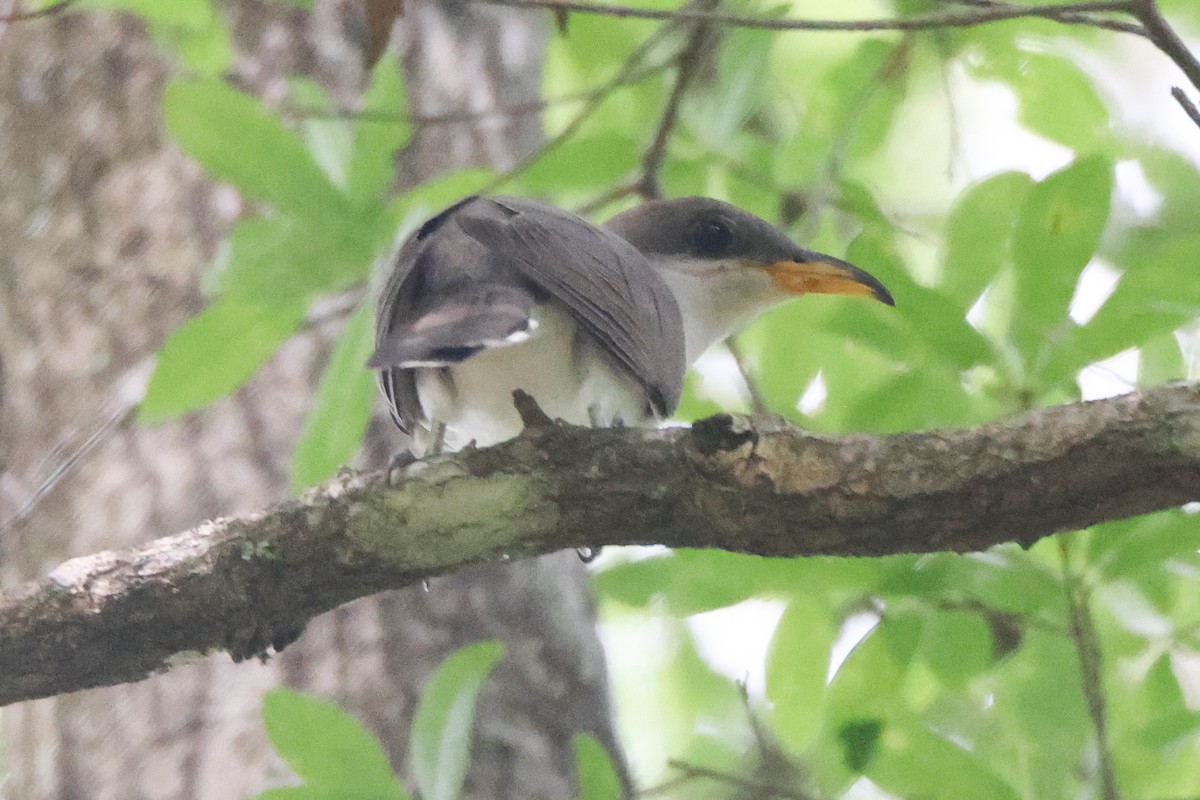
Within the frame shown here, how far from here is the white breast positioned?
264 cm

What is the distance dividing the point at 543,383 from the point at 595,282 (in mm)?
280

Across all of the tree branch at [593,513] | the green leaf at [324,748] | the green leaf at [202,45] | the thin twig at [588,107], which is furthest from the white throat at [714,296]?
the green leaf at [202,45]

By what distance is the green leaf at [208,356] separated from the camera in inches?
113

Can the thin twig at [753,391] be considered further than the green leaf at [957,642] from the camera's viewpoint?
Yes

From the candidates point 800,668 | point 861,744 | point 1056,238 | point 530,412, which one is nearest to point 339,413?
point 530,412

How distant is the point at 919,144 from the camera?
5.86 meters

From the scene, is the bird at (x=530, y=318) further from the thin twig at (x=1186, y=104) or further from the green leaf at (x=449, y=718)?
the thin twig at (x=1186, y=104)

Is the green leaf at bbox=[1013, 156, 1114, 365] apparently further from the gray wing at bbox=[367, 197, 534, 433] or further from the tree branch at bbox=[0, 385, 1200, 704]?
the gray wing at bbox=[367, 197, 534, 433]

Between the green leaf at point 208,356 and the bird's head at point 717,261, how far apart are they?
3.20 feet

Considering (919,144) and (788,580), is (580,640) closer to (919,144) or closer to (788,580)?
(788,580)

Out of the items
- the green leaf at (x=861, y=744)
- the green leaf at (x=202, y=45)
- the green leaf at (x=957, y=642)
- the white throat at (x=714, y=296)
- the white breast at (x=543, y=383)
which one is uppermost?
the green leaf at (x=202, y=45)

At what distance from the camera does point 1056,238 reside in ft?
8.27

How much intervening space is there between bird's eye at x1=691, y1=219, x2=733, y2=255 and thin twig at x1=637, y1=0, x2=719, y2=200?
0.29 meters

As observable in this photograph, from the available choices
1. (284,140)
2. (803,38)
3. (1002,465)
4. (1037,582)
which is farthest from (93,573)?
(803,38)
